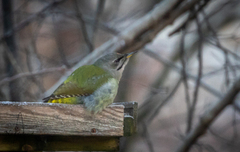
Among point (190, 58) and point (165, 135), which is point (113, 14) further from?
point (165, 135)

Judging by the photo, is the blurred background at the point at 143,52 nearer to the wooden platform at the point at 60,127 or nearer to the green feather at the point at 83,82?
the green feather at the point at 83,82

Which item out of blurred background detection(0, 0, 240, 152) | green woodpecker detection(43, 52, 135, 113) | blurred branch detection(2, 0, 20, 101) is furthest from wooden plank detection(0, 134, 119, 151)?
blurred branch detection(2, 0, 20, 101)

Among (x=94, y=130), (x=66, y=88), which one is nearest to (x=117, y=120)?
(x=94, y=130)

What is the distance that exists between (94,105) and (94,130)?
0.57 ft

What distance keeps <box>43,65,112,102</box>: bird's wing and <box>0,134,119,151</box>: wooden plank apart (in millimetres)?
303

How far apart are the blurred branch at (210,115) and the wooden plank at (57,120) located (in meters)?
1.88

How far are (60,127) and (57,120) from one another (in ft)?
0.17

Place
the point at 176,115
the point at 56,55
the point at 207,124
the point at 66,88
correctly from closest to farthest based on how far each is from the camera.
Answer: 1. the point at 66,88
2. the point at 207,124
3. the point at 56,55
4. the point at 176,115

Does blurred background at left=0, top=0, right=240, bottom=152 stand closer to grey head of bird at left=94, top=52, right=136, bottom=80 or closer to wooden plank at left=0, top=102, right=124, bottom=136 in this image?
grey head of bird at left=94, top=52, right=136, bottom=80

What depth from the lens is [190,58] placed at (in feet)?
18.5

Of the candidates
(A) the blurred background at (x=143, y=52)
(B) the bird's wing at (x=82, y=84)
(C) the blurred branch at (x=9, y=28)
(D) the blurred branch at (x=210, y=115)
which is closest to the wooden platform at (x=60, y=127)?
(B) the bird's wing at (x=82, y=84)

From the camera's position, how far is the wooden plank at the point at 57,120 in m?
1.86

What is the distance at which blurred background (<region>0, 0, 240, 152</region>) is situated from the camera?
3781 millimetres

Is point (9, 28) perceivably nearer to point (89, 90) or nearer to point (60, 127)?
point (89, 90)
